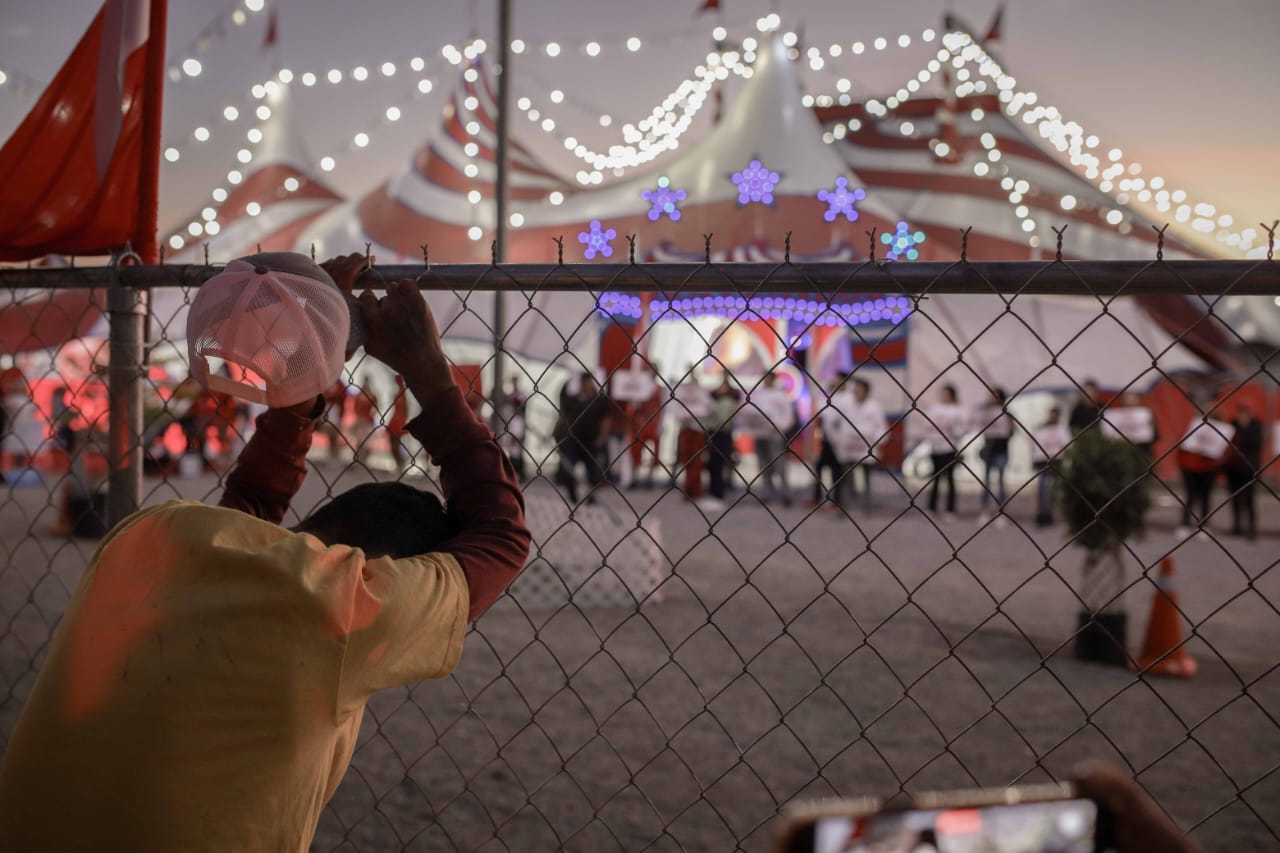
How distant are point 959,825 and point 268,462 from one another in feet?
4.45

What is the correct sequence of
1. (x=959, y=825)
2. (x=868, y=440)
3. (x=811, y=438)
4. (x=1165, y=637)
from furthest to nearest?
1. (x=811, y=438)
2. (x=868, y=440)
3. (x=1165, y=637)
4. (x=959, y=825)

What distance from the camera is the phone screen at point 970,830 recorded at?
2.33ft

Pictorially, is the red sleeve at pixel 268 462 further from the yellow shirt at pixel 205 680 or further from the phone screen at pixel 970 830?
the phone screen at pixel 970 830

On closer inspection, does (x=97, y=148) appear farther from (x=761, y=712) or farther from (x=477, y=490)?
(x=761, y=712)

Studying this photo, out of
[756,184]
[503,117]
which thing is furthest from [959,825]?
[756,184]

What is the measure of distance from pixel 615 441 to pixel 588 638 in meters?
9.32

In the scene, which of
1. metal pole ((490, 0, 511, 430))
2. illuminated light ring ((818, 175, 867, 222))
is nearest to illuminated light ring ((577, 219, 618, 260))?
illuminated light ring ((818, 175, 867, 222))

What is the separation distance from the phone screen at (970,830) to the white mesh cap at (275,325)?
3.54 feet

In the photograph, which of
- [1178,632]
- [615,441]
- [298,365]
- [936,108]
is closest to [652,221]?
[615,441]

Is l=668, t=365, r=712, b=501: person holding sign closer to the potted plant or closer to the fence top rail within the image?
the potted plant

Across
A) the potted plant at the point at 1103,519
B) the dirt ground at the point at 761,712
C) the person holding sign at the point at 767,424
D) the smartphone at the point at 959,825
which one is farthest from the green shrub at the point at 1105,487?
the person holding sign at the point at 767,424

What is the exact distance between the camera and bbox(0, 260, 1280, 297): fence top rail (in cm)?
172

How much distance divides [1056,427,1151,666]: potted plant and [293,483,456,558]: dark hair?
15.3ft

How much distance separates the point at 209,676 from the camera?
1239mm
